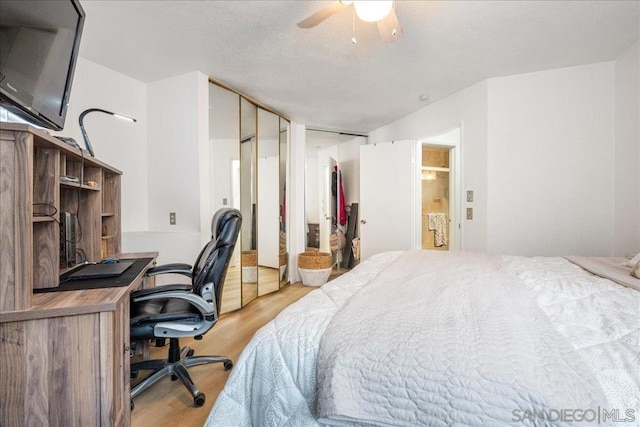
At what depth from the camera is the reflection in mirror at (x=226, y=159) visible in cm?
273

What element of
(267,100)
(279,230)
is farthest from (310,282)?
(267,100)

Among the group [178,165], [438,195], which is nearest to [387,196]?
[438,195]

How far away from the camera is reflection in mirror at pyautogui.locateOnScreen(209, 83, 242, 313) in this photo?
2729 mm

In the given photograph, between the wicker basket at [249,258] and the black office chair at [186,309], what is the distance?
136 cm

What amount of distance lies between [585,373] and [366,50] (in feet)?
7.31

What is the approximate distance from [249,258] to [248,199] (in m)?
0.67

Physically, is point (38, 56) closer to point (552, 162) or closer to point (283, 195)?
point (283, 195)

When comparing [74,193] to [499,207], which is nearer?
[74,193]

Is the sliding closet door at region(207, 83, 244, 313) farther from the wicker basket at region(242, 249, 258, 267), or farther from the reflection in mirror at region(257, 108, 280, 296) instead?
the reflection in mirror at region(257, 108, 280, 296)

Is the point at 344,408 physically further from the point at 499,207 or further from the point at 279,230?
the point at 279,230

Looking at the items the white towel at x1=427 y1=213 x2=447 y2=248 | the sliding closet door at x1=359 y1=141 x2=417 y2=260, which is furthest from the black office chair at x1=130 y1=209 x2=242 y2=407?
the white towel at x1=427 y1=213 x2=447 y2=248

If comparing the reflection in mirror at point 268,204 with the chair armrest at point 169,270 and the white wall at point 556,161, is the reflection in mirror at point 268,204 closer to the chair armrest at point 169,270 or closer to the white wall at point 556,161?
the chair armrest at point 169,270

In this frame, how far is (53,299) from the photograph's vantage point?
3.14 feet

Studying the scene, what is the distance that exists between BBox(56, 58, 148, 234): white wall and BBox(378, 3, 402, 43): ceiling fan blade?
2.35m
